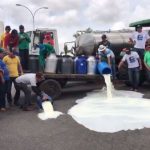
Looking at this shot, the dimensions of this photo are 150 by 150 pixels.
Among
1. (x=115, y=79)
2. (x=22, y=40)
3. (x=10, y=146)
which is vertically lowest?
(x=10, y=146)

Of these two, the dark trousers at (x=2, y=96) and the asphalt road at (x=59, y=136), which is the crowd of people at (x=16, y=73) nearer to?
the dark trousers at (x=2, y=96)

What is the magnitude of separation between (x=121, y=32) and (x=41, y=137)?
31.8ft

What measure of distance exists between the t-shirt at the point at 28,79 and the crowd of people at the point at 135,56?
287 centimetres

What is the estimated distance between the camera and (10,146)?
8.55 metres

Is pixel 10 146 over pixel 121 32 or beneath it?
beneath

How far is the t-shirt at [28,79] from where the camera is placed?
12.1 m

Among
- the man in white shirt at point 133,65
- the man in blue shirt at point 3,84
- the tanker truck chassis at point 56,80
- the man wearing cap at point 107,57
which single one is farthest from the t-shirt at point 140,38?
the man in blue shirt at point 3,84

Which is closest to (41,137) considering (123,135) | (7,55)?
(123,135)

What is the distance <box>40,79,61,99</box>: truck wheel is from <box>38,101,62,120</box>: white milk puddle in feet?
5.17

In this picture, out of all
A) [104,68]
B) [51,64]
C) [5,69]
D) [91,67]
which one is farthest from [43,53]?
[5,69]

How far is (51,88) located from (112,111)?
3297 mm

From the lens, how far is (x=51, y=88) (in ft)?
44.7

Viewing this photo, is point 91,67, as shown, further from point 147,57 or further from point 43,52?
point 147,57

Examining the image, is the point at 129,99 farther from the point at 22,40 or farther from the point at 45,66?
the point at 22,40
